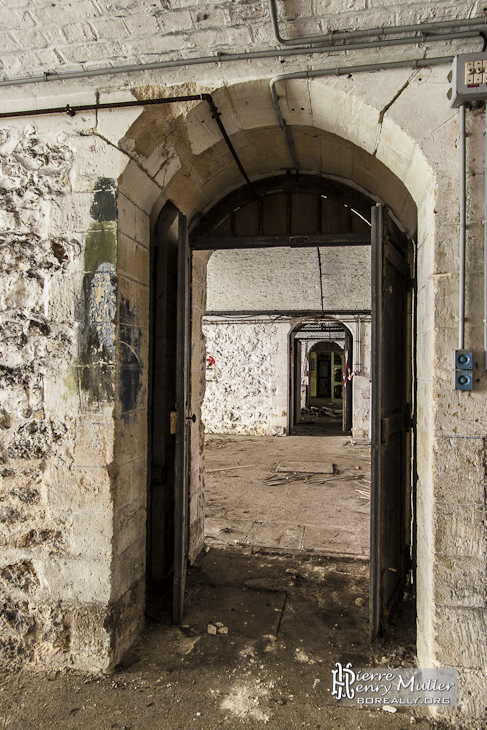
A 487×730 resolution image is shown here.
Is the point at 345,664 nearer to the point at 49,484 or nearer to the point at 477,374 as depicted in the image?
the point at 477,374

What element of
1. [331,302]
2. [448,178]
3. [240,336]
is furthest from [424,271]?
[240,336]

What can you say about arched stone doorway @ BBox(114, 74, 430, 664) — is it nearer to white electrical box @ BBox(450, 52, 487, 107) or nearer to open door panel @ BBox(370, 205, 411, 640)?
open door panel @ BBox(370, 205, 411, 640)

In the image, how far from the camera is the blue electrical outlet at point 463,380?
78.2 inches

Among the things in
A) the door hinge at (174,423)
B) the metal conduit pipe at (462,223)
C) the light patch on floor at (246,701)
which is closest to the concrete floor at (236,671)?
the light patch on floor at (246,701)

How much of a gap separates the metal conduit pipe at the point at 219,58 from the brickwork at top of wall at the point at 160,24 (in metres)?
0.03

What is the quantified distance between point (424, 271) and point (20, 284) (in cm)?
210

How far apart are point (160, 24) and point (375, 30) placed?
97 centimetres

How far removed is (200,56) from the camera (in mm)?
2217

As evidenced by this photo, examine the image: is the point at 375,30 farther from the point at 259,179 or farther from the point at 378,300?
the point at 259,179

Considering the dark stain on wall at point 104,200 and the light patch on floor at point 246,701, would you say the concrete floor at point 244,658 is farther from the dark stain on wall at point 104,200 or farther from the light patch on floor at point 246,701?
the dark stain on wall at point 104,200

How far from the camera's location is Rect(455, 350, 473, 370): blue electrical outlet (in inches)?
77.9

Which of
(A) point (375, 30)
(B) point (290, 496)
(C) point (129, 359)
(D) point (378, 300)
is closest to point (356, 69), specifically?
(A) point (375, 30)

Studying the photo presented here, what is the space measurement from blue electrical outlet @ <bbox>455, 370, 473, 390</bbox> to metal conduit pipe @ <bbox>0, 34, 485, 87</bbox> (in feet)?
4.78

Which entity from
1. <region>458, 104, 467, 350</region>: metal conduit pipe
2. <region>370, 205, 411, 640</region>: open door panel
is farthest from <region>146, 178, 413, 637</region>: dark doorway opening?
<region>458, 104, 467, 350</region>: metal conduit pipe
